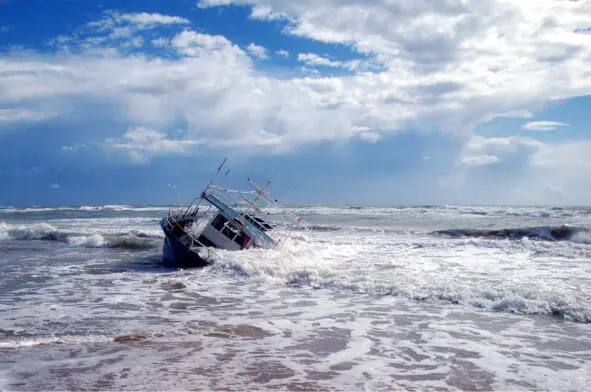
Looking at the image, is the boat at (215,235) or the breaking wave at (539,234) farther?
the breaking wave at (539,234)

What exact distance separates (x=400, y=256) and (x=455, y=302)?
337 inches

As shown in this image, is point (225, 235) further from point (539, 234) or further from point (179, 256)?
point (539, 234)

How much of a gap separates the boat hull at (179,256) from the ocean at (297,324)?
0.45 m

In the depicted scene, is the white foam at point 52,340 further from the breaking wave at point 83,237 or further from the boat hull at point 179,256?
the breaking wave at point 83,237

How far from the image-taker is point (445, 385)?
639 cm

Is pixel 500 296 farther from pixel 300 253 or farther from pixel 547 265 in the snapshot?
pixel 300 253

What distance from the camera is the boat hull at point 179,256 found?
1670 cm

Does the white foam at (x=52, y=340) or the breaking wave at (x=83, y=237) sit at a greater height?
the white foam at (x=52, y=340)

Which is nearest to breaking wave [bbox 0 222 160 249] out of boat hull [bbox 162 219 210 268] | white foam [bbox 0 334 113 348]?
boat hull [bbox 162 219 210 268]

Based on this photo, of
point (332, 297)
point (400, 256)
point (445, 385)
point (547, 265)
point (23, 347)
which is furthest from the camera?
point (400, 256)

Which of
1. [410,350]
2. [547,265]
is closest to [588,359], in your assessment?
[410,350]

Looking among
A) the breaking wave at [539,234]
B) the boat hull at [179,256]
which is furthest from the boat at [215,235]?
the breaking wave at [539,234]

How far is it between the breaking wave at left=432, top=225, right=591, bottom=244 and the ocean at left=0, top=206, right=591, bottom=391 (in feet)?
36.0

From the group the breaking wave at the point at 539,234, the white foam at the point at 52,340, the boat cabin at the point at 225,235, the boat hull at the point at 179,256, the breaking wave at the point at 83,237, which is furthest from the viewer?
the breaking wave at the point at 539,234
